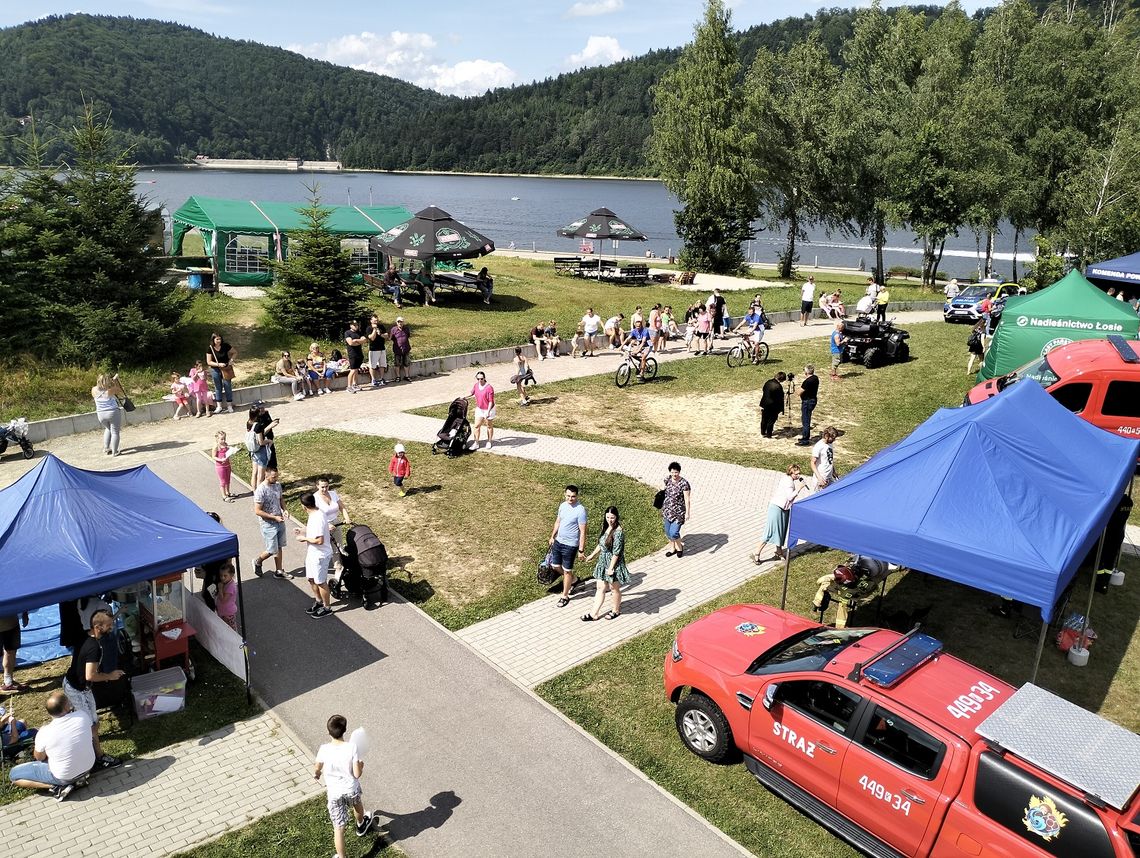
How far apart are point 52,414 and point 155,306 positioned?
3751mm

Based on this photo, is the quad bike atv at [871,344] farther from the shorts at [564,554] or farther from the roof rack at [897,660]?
the roof rack at [897,660]

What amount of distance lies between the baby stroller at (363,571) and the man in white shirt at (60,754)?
149 inches

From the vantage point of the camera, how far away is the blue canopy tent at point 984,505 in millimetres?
8086

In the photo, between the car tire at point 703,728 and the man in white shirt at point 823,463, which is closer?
the car tire at point 703,728

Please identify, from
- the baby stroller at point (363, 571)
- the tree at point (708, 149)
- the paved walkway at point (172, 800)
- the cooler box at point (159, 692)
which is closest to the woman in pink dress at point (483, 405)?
the baby stroller at point (363, 571)

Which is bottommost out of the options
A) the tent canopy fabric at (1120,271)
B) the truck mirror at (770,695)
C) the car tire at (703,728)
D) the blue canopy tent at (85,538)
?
the car tire at (703,728)

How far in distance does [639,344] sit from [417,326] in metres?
7.81

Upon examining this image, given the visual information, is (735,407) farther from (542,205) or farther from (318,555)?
(542,205)

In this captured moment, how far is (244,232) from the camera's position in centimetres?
2822

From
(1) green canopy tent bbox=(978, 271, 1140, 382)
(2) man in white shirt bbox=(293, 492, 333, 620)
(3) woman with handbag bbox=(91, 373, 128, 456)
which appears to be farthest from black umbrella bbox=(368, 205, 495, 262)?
(2) man in white shirt bbox=(293, 492, 333, 620)

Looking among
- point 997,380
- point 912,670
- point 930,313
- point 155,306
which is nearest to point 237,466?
point 155,306

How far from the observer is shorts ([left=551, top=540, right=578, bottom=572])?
1075 cm

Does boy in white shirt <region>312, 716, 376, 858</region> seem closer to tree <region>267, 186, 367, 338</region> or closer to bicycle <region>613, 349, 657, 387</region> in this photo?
bicycle <region>613, 349, 657, 387</region>

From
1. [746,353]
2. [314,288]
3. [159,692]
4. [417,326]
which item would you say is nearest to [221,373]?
[314,288]
